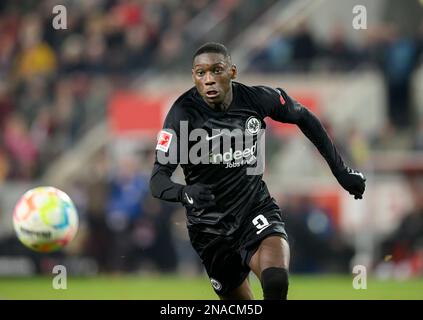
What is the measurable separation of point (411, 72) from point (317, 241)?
3667mm

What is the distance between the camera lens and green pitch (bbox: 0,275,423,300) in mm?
12281

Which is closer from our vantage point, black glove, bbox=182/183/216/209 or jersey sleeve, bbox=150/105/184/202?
black glove, bbox=182/183/216/209

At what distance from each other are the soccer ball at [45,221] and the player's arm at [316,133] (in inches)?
83.5

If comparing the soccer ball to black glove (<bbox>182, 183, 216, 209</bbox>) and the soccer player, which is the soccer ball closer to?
the soccer player

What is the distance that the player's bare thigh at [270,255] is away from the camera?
6918mm

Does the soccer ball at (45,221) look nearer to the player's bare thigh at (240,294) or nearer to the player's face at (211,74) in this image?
the player's bare thigh at (240,294)

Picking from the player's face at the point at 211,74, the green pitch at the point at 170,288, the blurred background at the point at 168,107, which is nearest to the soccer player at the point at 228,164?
the player's face at the point at 211,74

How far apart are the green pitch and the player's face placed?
15.2 feet

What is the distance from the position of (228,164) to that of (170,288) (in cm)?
669

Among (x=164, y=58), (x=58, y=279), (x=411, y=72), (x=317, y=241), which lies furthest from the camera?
(x=164, y=58)

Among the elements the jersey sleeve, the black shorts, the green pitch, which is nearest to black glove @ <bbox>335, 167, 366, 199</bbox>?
the black shorts
